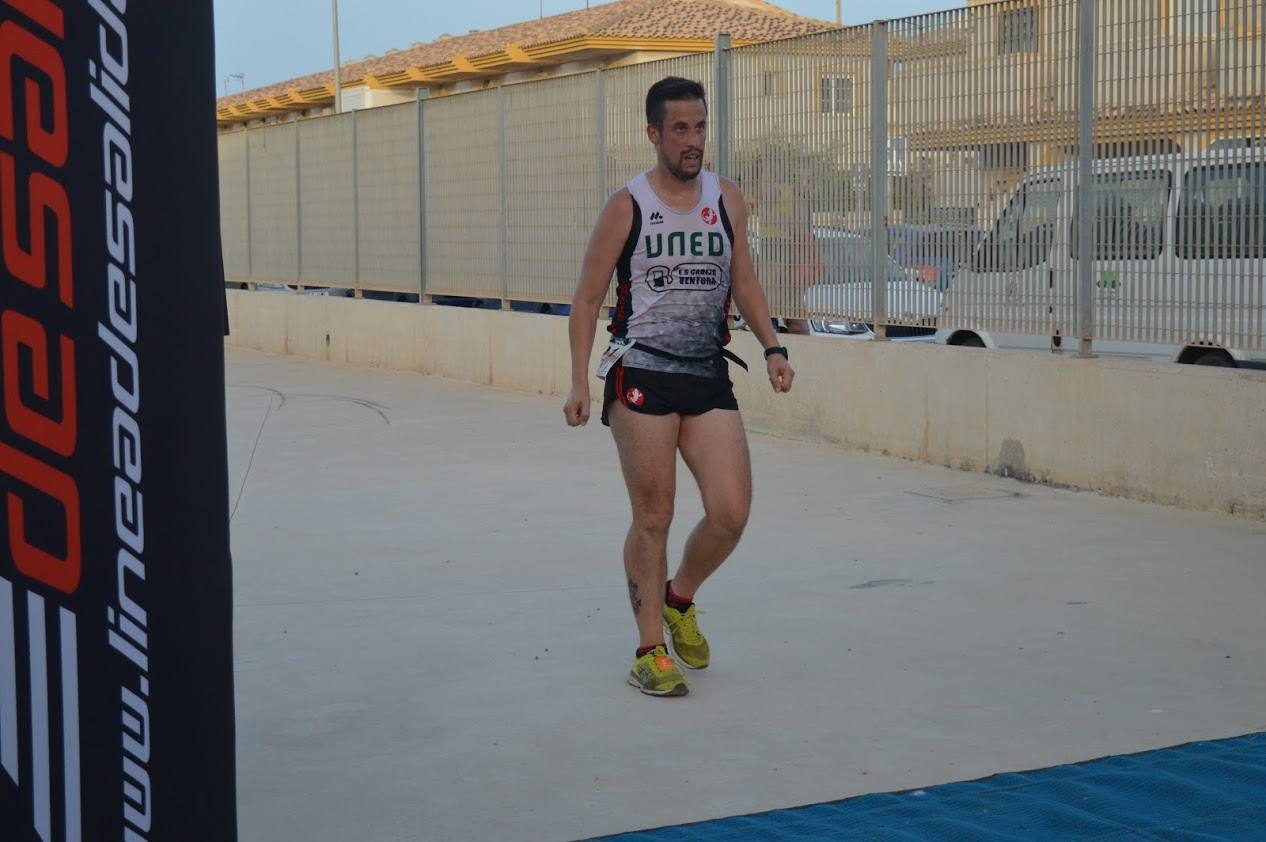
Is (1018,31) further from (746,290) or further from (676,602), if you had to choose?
(676,602)

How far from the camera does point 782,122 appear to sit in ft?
42.1

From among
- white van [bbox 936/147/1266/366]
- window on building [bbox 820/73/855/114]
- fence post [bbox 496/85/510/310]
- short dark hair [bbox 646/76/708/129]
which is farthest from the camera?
fence post [bbox 496/85/510/310]

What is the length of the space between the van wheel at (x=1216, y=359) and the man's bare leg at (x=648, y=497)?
4650mm

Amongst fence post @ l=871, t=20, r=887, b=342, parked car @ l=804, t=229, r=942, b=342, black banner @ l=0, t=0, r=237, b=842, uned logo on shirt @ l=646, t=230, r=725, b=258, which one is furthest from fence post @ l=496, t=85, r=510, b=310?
black banner @ l=0, t=0, r=237, b=842

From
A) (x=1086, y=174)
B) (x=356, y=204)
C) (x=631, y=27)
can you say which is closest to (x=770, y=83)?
(x=1086, y=174)

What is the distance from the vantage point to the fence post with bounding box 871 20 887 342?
11734 mm

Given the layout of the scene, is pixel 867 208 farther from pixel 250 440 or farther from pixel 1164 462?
pixel 250 440

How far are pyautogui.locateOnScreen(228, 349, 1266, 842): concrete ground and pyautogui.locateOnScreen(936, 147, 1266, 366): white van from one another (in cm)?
89

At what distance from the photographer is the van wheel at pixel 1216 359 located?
9.27 meters

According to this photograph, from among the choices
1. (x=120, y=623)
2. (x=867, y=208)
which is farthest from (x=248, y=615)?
(x=867, y=208)

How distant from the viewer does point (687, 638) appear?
227 inches

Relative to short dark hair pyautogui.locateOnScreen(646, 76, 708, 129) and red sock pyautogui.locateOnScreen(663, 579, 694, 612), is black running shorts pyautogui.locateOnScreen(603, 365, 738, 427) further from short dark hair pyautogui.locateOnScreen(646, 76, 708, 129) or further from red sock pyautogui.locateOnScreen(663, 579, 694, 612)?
short dark hair pyautogui.locateOnScreen(646, 76, 708, 129)

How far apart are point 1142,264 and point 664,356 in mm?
4700

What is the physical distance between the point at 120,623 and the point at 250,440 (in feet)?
A: 35.1
